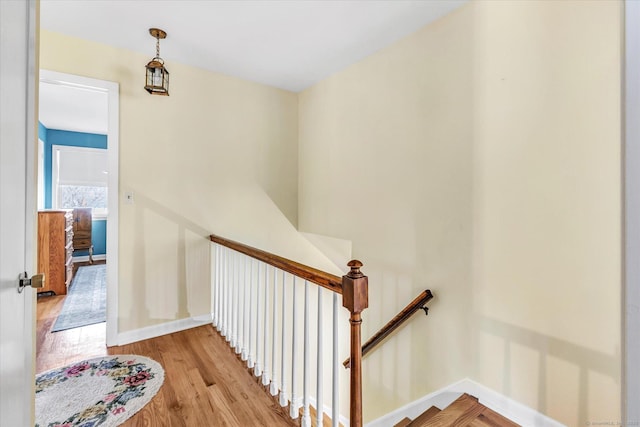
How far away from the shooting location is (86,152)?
572cm

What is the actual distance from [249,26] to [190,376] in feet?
8.18

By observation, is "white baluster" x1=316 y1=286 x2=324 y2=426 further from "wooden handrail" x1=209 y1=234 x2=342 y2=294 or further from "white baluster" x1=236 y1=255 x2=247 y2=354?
"white baluster" x1=236 y1=255 x2=247 y2=354

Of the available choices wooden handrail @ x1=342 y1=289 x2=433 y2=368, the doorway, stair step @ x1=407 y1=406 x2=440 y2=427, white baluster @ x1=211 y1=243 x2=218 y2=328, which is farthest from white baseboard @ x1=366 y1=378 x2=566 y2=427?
the doorway

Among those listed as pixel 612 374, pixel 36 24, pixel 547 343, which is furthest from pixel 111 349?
pixel 612 374

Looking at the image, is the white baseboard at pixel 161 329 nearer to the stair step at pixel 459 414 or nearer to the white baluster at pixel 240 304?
the white baluster at pixel 240 304

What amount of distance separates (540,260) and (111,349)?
10.1 feet

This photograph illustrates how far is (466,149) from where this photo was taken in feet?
6.46

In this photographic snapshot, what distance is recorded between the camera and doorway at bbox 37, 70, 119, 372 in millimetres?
2449

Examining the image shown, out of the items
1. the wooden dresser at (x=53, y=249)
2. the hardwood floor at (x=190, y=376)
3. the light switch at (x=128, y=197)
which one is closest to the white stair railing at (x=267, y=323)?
the hardwood floor at (x=190, y=376)

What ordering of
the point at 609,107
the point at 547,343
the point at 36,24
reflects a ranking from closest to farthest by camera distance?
the point at 36,24 → the point at 609,107 → the point at 547,343

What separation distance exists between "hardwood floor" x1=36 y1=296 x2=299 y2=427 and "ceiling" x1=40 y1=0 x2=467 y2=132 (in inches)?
93.1

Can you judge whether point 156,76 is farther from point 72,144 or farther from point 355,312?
point 72,144

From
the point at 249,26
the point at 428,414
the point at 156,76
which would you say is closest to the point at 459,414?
the point at 428,414

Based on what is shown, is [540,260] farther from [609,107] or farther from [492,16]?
[492,16]
